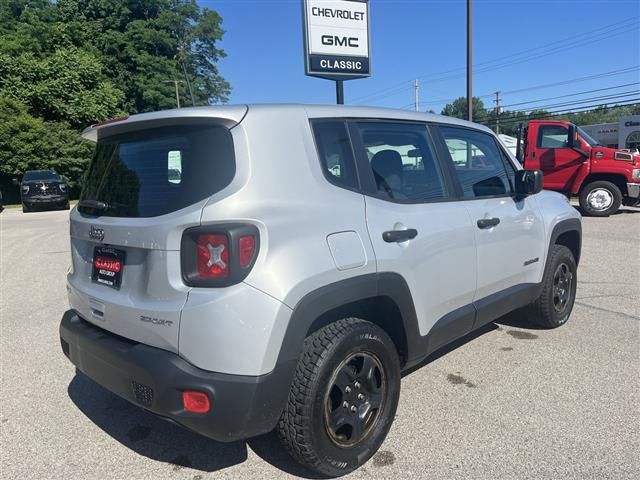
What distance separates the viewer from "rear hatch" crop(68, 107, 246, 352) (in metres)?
2.15

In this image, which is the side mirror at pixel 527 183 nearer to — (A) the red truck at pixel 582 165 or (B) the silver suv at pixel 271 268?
(B) the silver suv at pixel 271 268

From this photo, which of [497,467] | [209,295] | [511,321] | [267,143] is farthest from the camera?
[511,321]

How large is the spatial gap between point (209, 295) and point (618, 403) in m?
2.67

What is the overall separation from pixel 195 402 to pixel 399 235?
51.5 inches

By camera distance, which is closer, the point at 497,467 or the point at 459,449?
the point at 497,467

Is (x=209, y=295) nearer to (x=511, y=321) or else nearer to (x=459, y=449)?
(x=459, y=449)

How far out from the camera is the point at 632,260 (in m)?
7.26

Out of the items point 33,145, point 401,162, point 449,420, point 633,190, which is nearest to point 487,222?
point 401,162

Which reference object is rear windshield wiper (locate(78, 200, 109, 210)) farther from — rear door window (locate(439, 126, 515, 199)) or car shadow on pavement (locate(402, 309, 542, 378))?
car shadow on pavement (locate(402, 309, 542, 378))

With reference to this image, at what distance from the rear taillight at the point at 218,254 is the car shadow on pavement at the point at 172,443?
A: 822mm

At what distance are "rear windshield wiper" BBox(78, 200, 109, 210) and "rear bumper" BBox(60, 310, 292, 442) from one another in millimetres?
762

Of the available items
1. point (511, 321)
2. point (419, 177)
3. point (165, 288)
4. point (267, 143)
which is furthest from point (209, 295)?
point (511, 321)

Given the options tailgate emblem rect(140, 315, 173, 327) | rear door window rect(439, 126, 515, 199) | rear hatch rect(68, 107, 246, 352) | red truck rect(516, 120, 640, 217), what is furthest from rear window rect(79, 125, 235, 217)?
red truck rect(516, 120, 640, 217)

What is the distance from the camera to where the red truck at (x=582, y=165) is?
11664mm
